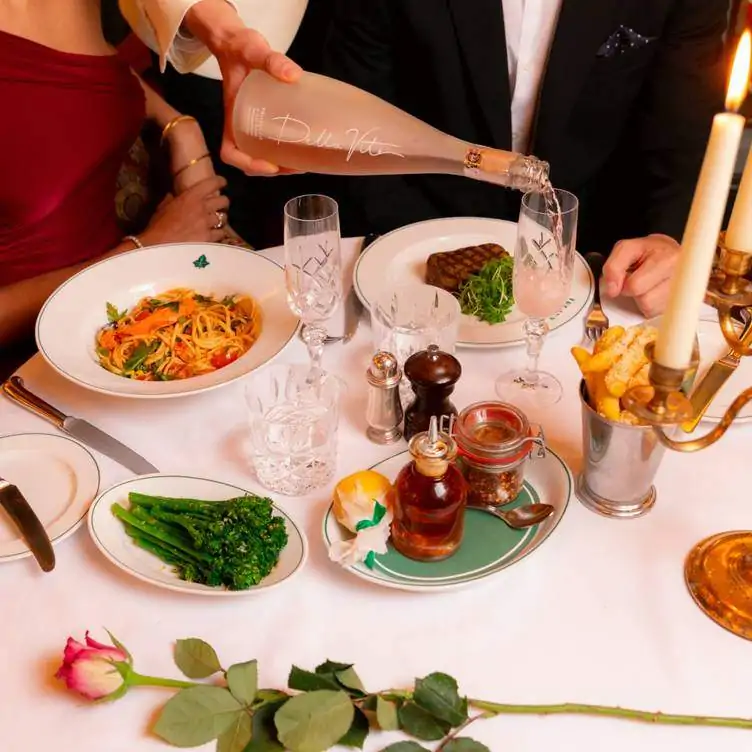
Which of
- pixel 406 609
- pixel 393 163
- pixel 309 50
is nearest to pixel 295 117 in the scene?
pixel 393 163

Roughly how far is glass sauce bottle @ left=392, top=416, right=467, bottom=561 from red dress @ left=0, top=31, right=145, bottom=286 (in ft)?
3.87

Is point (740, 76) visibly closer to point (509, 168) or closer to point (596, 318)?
point (509, 168)

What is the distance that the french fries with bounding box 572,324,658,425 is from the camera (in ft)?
→ 2.96

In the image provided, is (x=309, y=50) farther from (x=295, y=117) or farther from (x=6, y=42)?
(x=295, y=117)

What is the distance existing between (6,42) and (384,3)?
81cm

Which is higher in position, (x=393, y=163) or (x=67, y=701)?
(x=393, y=163)

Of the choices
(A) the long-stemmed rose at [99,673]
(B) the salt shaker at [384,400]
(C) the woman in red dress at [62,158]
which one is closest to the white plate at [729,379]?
(B) the salt shaker at [384,400]

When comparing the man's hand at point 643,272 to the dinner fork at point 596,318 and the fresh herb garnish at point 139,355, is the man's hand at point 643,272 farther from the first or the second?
the fresh herb garnish at point 139,355

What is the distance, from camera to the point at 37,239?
1.74m

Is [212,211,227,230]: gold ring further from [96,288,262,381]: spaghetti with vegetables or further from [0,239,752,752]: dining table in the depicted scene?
[0,239,752,752]: dining table

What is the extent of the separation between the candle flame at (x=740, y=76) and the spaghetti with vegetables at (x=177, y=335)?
0.82m

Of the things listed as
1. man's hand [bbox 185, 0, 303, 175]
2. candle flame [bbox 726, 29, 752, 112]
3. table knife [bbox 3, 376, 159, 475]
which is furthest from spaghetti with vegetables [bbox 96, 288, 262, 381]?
candle flame [bbox 726, 29, 752, 112]

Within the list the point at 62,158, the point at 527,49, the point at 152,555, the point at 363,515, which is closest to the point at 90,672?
the point at 152,555

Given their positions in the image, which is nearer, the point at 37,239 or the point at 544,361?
the point at 544,361
